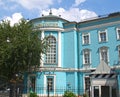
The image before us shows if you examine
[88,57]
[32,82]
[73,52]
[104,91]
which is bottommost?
[104,91]

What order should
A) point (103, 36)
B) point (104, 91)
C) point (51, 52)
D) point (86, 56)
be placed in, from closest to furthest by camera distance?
point (104, 91) < point (103, 36) < point (86, 56) < point (51, 52)

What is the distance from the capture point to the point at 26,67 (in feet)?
121

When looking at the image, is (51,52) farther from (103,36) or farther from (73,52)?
(103,36)

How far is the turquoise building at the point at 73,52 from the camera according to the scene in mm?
38125

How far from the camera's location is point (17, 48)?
34.7 meters

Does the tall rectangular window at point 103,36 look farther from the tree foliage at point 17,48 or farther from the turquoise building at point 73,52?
the tree foliage at point 17,48

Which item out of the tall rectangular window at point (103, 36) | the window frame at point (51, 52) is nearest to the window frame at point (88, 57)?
the tall rectangular window at point (103, 36)

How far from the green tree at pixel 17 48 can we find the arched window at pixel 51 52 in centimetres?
308

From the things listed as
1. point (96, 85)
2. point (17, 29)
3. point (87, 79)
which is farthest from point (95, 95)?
point (17, 29)

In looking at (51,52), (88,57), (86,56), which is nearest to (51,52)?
(51,52)

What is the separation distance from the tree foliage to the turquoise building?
11.2ft

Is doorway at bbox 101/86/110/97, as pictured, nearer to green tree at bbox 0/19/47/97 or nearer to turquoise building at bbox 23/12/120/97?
turquoise building at bbox 23/12/120/97

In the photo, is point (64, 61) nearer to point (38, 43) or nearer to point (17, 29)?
point (38, 43)

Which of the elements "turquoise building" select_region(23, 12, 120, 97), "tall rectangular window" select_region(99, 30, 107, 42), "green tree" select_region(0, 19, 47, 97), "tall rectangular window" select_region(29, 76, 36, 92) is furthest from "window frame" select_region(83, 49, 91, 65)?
"tall rectangular window" select_region(29, 76, 36, 92)
